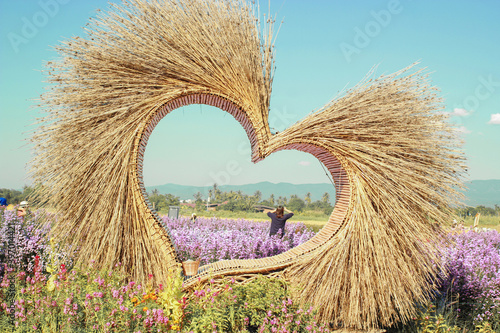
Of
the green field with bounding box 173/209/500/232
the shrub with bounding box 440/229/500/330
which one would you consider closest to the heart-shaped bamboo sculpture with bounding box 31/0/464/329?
the shrub with bounding box 440/229/500/330

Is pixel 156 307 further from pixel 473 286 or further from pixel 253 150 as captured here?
pixel 473 286

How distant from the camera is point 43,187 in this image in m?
2.71

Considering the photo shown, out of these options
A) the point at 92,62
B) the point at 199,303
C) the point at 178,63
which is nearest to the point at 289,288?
the point at 199,303

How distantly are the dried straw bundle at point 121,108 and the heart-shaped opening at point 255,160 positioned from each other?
72 millimetres

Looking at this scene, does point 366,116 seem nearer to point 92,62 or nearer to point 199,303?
point 199,303

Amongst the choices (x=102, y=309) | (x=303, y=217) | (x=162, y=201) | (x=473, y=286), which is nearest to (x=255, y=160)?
(x=102, y=309)

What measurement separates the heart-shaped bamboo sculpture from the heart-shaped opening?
14mm

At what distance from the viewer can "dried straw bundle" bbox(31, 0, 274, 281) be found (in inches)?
102

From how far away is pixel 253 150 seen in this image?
311 centimetres

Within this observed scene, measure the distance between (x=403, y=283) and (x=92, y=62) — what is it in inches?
126

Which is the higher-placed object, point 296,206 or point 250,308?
point 296,206

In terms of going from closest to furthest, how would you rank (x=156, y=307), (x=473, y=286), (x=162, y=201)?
(x=156, y=307) < (x=473, y=286) < (x=162, y=201)

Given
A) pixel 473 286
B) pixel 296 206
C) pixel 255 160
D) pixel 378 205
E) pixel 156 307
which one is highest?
pixel 255 160

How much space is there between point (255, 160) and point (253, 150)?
0.38 ft
